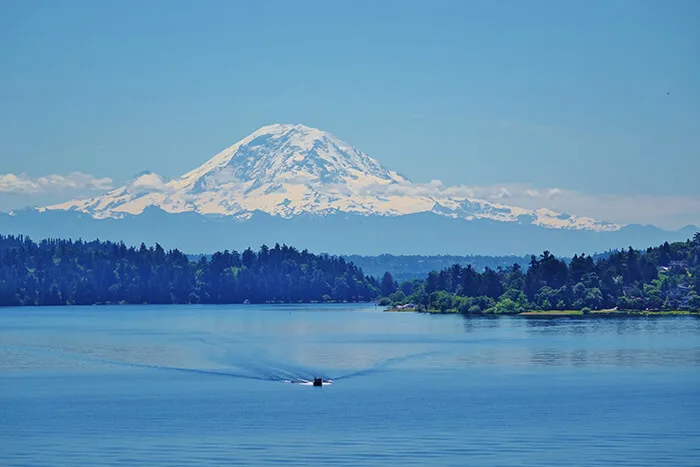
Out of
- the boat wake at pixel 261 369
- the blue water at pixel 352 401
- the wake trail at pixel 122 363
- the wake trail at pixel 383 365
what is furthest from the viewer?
the wake trail at pixel 122 363

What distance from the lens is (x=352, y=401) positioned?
84.6 meters

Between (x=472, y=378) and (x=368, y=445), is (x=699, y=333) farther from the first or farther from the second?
(x=368, y=445)

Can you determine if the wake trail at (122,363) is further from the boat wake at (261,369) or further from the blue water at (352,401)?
the blue water at (352,401)

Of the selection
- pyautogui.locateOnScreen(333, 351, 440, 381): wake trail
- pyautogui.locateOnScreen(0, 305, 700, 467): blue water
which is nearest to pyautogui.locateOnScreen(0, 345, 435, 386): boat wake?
pyautogui.locateOnScreen(333, 351, 440, 381): wake trail

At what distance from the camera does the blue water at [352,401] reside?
6325 cm

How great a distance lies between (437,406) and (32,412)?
92.5 feet

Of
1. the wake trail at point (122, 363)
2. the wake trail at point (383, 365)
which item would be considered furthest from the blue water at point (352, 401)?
the wake trail at point (383, 365)

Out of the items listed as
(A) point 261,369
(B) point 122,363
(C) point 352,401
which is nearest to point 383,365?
(A) point 261,369

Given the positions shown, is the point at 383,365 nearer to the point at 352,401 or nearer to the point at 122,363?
the point at 122,363

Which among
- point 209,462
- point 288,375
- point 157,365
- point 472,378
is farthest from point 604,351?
point 209,462

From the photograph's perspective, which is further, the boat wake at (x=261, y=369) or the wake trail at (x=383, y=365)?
the wake trail at (x=383, y=365)

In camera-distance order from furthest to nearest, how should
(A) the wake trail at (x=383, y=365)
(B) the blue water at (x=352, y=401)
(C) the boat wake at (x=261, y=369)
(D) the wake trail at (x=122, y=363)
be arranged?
(D) the wake trail at (x=122, y=363) < (A) the wake trail at (x=383, y=365) < (C) the boat wake at (x=261, y=369) < (B) the blue water at (x=352, y=401)

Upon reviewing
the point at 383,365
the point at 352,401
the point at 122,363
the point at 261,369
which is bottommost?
the point at 352,401

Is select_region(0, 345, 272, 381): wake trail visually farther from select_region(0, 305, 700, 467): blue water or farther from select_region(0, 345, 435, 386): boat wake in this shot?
select_region(0, 305, 700, 467): blue water
